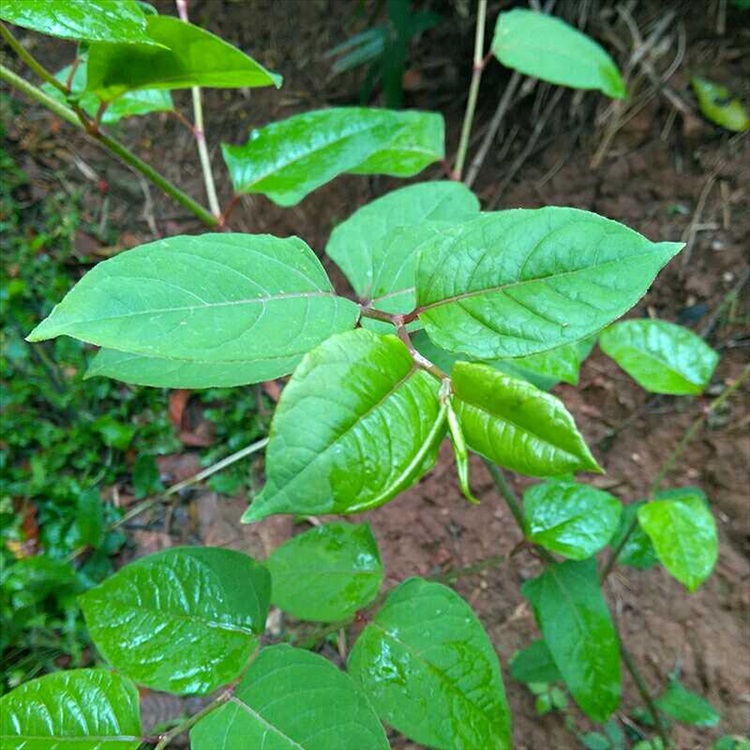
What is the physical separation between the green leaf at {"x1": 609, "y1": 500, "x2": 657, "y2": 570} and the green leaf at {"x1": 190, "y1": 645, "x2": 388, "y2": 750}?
68 centimetres

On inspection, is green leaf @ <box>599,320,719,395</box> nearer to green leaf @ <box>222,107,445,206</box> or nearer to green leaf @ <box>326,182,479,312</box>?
green leaf @ <box>326,182,479,312</box>

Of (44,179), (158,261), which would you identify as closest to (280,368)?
(158,261)

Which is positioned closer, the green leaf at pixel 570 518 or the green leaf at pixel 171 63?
the green leaf at pixel 171 63

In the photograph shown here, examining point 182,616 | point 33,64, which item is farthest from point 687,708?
point 33,64

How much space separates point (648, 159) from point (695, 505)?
3.94ft

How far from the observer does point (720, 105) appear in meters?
1.73

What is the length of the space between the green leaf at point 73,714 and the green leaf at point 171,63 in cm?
75

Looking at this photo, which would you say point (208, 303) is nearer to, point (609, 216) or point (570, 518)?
point (570, 518)

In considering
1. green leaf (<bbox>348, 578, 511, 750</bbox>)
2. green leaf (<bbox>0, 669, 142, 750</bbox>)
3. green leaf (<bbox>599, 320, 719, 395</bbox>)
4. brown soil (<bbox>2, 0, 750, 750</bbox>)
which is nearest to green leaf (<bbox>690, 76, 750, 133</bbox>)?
brown soil (<bbox>2, 0, 750, 750</bbox>)

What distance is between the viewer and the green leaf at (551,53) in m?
1.25

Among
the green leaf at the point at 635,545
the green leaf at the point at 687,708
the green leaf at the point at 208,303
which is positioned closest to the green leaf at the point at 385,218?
the green leaf at the point at 208,303

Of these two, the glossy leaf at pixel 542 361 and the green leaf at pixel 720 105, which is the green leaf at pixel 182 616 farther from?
the green leaf at pixel 720 105

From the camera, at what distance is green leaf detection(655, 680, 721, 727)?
122 centimetres

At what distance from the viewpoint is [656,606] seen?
1.52 m
